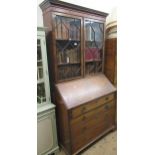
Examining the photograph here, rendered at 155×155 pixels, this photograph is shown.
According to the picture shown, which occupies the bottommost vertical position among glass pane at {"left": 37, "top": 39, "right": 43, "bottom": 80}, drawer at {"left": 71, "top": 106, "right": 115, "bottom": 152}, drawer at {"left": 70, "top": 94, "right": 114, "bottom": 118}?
drawer at {"left": 71, "top": 106, "right": 115, "bottom": 152}

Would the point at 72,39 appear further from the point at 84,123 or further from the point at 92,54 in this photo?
the point at 84,123

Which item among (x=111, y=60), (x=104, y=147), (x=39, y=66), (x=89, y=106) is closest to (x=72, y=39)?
(x=39, y=66)

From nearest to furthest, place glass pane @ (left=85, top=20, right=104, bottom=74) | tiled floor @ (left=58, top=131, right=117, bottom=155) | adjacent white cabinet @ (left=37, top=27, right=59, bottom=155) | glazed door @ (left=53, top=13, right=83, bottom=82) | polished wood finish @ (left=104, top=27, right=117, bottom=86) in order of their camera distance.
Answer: adjacent white cabinet @ (left=37, top=27, right=59, bottom=155), glazed door @ (left=53, top=13, right=83, bottom=82), tiled floor @ (left=58, top=131, right=117, bottom=155), glass pane @ (left=85, top=20, right=104, bottom=74), polished wood finish @ (left=104, top=27, right=117, bottom=86)

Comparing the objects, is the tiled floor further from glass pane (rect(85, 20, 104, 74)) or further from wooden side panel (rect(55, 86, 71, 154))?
glass pane (rect(85, 20, 104, 74))

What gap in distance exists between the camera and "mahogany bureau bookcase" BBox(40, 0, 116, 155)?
5.76 ft

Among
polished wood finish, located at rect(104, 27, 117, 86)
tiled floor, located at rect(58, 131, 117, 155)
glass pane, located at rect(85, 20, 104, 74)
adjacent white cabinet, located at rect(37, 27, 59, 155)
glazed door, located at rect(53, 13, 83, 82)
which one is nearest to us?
adjacent white cabinet, located at rect(37, 27, 59, 155)

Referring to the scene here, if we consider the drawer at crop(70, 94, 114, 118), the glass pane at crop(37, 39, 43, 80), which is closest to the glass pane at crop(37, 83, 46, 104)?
the glass pane at crop(37, 39, 43, 80)

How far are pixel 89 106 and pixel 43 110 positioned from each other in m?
0.62

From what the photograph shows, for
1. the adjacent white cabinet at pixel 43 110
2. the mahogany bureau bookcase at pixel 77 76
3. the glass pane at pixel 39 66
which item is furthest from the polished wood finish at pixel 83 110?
the glass pane at pixel 39 66

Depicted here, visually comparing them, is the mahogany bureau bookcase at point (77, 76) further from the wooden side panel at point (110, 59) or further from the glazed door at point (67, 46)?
the wooden side panel at point (110, 59)

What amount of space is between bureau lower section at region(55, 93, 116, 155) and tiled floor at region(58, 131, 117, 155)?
0.30 ft

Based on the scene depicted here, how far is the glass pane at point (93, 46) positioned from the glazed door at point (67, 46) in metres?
0.18

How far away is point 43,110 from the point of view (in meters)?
1.71
